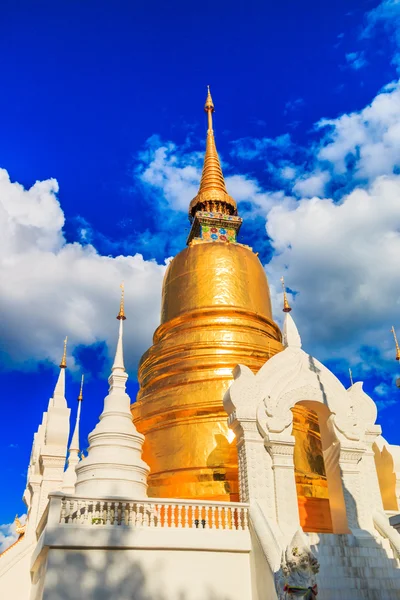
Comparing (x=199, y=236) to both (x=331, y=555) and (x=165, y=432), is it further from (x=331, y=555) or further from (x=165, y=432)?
(x=331, y=555)

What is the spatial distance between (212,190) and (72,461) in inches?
473

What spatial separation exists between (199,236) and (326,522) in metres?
12.4

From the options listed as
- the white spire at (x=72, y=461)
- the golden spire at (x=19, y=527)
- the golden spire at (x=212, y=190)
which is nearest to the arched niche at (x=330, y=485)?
the white spire at (x=72, y=461)

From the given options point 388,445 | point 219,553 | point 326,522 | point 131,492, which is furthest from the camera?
point 388,445

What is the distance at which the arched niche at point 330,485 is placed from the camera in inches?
433

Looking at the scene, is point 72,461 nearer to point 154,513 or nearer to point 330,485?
point 154,513

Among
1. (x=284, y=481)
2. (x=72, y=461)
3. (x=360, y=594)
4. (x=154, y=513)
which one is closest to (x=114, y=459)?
(x=154, y=513)

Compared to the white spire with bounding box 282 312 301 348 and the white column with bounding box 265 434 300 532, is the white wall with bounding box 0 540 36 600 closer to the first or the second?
the white column with bounding box 265 434 300 532

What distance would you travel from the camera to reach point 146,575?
859 centimetres

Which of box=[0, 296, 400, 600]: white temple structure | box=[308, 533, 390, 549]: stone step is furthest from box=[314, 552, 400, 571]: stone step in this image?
box=[308, 533, 390, 549]: stone step

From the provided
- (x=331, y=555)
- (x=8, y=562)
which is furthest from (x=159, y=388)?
(x=331, y=555)

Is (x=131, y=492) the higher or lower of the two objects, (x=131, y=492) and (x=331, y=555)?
the higher

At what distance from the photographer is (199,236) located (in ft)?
70.3

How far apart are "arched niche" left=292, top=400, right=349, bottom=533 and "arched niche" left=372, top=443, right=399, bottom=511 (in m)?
2.76
